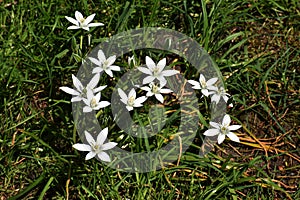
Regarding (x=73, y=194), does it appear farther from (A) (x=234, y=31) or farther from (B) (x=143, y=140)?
(A) (x=234, y=31)

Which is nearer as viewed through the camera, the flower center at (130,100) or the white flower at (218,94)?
the flower center at (130,100)

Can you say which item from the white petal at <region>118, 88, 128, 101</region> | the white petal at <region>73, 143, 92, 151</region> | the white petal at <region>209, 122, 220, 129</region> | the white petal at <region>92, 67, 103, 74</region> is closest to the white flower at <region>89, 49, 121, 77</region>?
the white petal at <region>92, 67, 103, 74</region>

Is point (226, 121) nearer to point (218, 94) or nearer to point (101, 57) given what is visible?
point (218, 94)

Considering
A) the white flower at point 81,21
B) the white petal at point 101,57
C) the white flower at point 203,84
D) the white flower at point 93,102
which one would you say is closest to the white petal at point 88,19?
the white flower at point 81,21

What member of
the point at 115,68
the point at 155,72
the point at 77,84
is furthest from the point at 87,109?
the point at 155,72

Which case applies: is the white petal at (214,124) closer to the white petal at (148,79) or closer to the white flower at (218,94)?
the white flower at (218,94)

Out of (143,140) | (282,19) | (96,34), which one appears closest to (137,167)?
(143,140)
